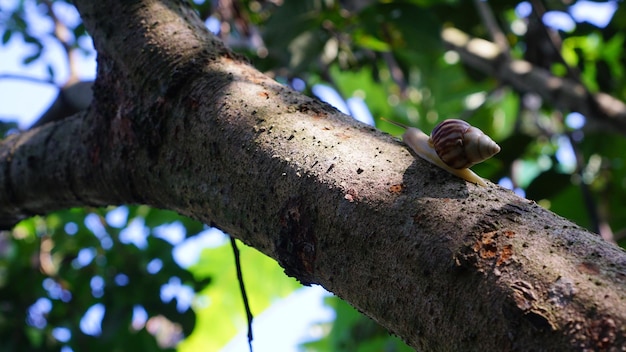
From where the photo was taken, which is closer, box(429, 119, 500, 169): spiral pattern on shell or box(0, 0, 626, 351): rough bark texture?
box(0, 0, 626, 351): rough bark texture

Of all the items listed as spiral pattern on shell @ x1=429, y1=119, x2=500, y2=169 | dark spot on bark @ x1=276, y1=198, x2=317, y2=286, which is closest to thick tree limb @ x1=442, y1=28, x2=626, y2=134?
spiral pattern on shell @ x1=429, y1=119, x2=500, y2=169

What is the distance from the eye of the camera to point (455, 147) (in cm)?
85

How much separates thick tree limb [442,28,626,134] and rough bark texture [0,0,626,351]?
1728 millimetres

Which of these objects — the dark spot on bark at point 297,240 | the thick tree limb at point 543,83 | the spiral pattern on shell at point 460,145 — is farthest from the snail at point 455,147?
the thick tree limb at point 543,83

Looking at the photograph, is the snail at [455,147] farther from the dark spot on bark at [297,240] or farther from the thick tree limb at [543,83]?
the thick tree limb at [543,83]

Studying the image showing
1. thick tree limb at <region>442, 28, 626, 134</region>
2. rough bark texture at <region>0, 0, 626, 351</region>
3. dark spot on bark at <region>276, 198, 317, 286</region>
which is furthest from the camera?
thick tree limb at <region>442, 28, 626, 134</region>

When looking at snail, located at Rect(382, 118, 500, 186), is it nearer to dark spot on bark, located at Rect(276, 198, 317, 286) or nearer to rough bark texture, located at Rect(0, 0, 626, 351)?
rough bark texture, located at Rect(0, 0, 626, 351)

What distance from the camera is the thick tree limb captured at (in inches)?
93.0

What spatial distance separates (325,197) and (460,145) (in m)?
0.21

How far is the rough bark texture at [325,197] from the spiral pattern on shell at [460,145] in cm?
5

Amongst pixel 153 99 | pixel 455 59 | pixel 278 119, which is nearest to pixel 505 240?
pixel 278 119

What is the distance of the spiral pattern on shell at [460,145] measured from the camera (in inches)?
32.9

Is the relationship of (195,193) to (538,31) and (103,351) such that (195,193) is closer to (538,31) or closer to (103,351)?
(103,351)

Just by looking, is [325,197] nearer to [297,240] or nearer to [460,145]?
[297,240]
